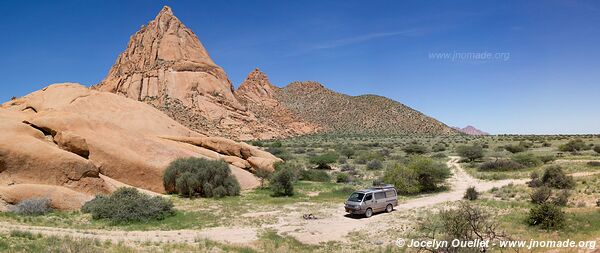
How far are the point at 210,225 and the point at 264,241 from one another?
4.60 metres

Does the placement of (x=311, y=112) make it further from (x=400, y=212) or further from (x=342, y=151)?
(x=400, y=212)

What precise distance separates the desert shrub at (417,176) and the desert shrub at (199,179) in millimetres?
12806

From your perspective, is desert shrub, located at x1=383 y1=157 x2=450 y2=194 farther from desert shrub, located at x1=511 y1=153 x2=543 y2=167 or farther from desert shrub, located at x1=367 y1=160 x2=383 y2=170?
desert shrub, located at x1=511 y1=153 x2=543 y2=167

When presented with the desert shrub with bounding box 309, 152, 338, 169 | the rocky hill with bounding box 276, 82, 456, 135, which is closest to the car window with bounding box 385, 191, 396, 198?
the desert shrub with bounding box 309, 152, 338, 169

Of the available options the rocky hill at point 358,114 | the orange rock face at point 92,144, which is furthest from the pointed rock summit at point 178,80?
the rocky hill at point 358,114

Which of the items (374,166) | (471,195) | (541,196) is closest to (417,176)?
(471,195)

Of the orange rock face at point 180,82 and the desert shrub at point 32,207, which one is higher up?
the orange rock face at point 180,82

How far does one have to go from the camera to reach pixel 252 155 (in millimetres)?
42188

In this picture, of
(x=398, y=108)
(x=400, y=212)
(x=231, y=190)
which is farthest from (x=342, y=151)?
(x=398, y=108)

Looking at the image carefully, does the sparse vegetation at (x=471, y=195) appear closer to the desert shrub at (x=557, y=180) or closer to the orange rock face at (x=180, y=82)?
the desert shrub at (x=557, y=180)

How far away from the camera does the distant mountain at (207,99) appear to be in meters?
81.4

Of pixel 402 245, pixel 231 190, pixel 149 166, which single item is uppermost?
pixel 149 166

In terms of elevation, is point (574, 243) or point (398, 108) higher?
point (398, 108)

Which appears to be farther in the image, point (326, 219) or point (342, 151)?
point (342, 151)
